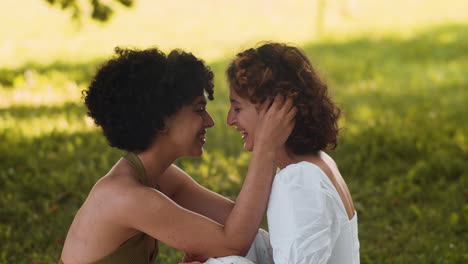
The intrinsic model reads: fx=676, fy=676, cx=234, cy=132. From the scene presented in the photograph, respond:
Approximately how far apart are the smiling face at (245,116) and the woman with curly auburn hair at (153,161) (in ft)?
0.18

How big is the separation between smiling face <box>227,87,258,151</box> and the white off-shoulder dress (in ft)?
1.05

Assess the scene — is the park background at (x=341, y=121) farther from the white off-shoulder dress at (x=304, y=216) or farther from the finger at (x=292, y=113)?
the white off-shoulder dress at (x=304, y=216)

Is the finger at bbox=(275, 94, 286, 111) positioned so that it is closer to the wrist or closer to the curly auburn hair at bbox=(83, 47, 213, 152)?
the wrist

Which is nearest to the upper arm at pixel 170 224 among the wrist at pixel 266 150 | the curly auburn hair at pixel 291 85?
the wrist at pixel 266 150

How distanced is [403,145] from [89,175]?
2980 millimetres

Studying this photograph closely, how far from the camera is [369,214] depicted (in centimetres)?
545

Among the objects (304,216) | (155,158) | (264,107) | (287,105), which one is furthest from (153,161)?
(304,216)

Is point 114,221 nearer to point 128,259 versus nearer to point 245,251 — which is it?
point 128,259

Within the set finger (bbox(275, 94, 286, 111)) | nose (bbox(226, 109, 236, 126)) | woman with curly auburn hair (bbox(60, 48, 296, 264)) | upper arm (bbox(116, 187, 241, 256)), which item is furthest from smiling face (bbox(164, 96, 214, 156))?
finger (bbox(275, 94, 286, 111))

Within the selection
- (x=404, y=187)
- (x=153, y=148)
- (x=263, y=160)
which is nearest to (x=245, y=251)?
(x=263, y=160)

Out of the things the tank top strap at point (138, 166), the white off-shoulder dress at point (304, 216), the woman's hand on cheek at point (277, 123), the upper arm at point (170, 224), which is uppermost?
the woman's hand on cheek at point (277, 123)

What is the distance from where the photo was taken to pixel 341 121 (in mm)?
7449

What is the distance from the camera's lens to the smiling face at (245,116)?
3170mm

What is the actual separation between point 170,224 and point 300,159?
67 centimetres
